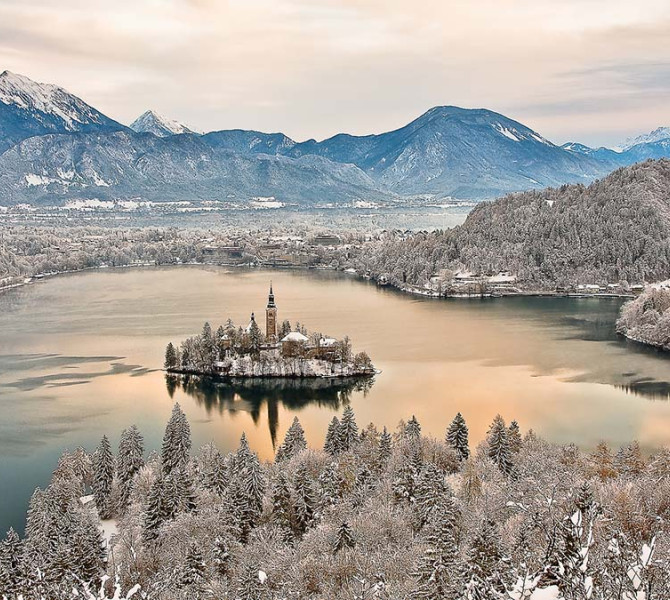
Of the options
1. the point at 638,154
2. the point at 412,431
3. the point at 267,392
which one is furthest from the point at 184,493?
the point at 638,154

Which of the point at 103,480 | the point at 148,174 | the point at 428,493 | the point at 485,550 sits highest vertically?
the point at 148,174

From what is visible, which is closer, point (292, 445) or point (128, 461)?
point (128, 461)

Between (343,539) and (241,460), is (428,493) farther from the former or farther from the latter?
(241,460)

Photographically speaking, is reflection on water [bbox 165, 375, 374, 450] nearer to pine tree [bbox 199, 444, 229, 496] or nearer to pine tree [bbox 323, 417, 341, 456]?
pine tree [bbox 323, 417, 341, 456]

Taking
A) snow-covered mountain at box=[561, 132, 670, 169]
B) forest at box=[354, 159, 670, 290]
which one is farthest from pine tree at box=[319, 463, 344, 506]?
snow-covered mountain at box=[561, 132, 670, 169]

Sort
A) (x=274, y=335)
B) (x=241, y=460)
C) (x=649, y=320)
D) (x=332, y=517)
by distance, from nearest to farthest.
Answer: (x=332, y=517) → (x=241, y=460) → (x=274, y=335) → (x=649, y=320)

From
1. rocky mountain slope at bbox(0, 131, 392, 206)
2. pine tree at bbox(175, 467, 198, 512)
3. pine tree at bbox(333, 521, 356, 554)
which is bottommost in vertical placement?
pine tree at bbox(175, 467, 198, 512)

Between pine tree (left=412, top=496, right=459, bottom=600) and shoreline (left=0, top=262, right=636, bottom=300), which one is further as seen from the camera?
shoreline (left=0, top=262, right=636, bottom=300)
